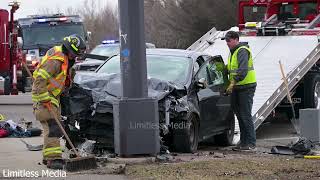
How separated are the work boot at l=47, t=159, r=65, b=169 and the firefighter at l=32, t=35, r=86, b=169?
0.03m

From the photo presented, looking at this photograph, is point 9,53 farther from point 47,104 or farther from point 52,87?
point 47,104

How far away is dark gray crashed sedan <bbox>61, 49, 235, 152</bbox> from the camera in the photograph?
9.41 metres

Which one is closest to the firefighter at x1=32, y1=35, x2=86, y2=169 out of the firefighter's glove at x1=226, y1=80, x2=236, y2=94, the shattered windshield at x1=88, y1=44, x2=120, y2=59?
the firefighter's glove at x1=226, y1=80, x2=236, y2=94

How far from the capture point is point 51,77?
27.9ft

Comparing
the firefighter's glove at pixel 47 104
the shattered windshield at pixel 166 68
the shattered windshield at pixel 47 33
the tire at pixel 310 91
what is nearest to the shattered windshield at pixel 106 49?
the shattered windshield at pixel 47 33

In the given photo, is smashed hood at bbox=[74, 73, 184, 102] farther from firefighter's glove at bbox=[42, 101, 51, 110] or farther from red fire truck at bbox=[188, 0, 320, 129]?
red fire truck at bbox=[188, 0, 320, 129]

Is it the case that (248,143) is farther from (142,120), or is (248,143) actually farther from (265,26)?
(265,26)

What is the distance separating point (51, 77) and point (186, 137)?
2232 millimetres

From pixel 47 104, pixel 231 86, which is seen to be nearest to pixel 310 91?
pixel 231 86

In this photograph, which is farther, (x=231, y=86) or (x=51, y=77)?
(x=231, y=86)

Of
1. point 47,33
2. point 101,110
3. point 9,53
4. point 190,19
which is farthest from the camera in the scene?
point 190,19

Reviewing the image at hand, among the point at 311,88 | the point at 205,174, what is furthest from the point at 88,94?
the point at 311,88

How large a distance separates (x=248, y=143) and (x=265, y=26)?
610 cm

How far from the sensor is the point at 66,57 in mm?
8617
